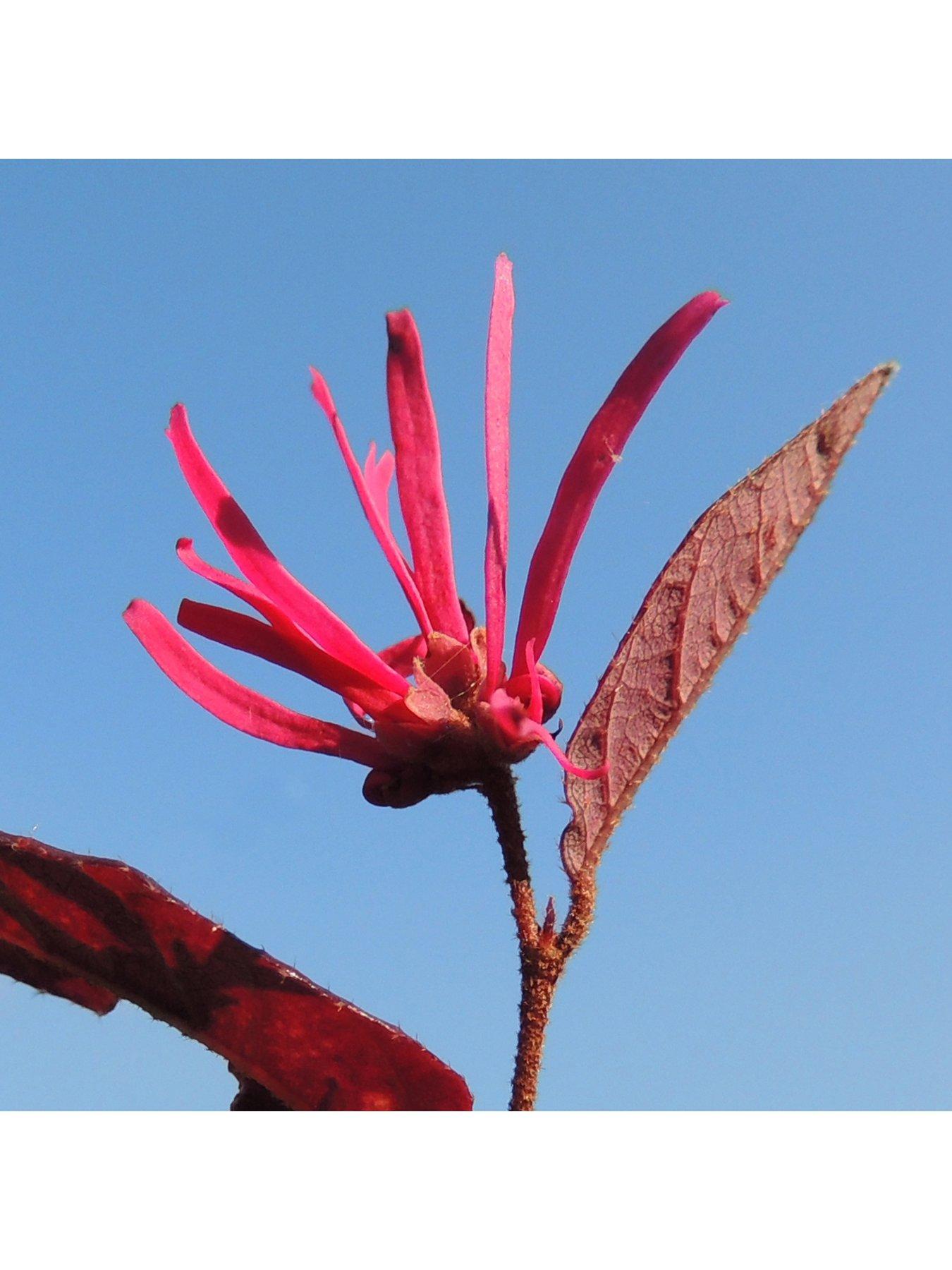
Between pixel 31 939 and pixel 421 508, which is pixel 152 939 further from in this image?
pixel 421 508

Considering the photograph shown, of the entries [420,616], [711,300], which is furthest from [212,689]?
[711,300]

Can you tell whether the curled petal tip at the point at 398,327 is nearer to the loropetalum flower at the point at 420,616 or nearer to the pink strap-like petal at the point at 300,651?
the loropetalum flower at the point at 420,616

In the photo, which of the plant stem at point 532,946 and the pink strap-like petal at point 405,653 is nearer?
the plant stem at point 532,946

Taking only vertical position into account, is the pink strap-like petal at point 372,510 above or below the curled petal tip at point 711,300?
below

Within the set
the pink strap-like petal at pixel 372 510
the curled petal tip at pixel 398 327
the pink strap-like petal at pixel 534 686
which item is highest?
the curled petal tip at pixel 398 327

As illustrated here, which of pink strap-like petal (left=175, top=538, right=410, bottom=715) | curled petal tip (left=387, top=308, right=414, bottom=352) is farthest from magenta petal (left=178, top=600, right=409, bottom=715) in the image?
curled petal tip (left=387, top=308, right=414, bottom=352)

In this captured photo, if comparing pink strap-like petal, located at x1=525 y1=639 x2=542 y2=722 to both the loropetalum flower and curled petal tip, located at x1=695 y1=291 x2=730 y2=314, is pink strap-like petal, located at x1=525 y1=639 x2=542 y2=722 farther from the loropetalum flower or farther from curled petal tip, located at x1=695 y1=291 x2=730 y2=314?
curled petal tip, located at x1=695 y1=291 x2=730 y2=314

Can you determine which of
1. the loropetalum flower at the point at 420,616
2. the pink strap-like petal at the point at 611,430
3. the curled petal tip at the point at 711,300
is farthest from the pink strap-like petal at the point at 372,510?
the curled petal tip at the point at 711,300
